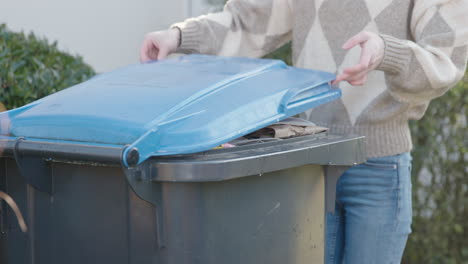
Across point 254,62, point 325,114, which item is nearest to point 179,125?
point 254,62

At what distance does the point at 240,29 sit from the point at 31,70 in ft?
3.37

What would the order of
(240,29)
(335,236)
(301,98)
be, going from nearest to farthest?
1. (301,98)
2. (335,236)
3. (240,29)

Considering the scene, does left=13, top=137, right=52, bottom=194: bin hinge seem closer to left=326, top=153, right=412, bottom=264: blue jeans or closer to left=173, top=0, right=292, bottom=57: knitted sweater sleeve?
left=173, top=0, right=292, bottom=57: knitted sweater sleeve

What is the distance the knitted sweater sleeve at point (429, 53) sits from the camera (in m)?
2.05

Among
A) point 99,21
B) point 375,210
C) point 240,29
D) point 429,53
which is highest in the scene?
point 99,21

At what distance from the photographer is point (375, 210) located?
2365mm

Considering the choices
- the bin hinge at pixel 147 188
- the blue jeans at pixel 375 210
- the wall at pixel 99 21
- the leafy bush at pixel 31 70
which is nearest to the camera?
the bin hinge at pixel 147 188

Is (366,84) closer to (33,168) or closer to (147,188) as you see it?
(147,188)

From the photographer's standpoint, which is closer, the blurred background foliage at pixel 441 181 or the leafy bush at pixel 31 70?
the leafy bush at pixel 31 70

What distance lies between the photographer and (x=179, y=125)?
71.3 inches

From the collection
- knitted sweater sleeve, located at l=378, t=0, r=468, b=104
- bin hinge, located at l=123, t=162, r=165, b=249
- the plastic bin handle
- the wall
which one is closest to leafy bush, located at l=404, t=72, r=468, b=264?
knitted sweater sleeve, located at l=378, t=0, r=468, b=104

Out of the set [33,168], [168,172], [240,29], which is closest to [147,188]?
[168,172]

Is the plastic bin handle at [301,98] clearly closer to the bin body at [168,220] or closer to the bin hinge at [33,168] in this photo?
the bin body at [168,220]

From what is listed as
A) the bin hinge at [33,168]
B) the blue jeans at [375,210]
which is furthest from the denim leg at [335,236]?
the bin hinge at [33,168]
